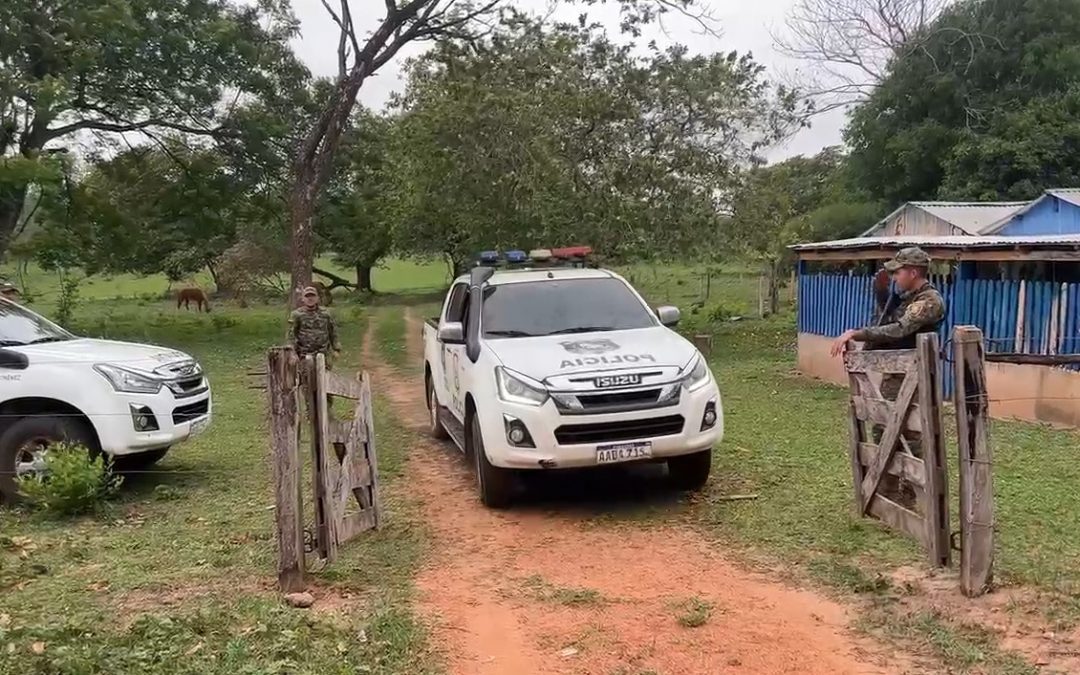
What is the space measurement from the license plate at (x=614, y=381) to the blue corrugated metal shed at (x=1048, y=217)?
673 inches

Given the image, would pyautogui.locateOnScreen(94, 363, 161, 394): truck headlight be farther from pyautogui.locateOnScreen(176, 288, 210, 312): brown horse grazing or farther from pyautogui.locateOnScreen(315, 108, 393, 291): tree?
pyautogui.locateOnScreen(176, 288, 210, 312): brown horse grazing

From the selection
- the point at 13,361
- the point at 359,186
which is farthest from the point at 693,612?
the point at 359,186

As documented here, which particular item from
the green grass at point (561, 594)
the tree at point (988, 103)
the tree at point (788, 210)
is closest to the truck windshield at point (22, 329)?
the green grass at point (561, 594)

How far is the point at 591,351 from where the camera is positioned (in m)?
7.20

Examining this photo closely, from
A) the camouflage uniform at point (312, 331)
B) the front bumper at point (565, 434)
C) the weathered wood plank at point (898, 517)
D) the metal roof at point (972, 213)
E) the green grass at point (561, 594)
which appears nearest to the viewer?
the green grass at point (561, 594)

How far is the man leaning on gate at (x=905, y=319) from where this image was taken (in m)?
5.80

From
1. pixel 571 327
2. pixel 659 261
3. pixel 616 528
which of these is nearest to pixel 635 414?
pixel 616 528

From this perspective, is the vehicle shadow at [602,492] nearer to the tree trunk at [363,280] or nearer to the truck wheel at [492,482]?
the truck wheel at [492,482]

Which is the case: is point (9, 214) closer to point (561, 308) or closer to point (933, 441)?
point (561, 308)

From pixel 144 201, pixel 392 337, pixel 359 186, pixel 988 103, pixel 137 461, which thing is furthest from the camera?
pixel 359 186

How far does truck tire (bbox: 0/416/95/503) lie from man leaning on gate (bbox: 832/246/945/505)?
18.9 ft

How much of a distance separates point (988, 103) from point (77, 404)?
95.5 ft

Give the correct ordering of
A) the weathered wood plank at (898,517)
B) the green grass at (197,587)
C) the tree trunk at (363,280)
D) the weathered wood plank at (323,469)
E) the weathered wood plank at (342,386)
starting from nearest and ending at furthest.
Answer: the green grass at (197,587), the weathered wood plank at (323,469), the weathered wood plank at (898,517), the weathered wood plank at (342,386), the tree trunk at (363,280)

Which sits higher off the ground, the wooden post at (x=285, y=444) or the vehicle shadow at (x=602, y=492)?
the wooden post at (x=285, y=444)
